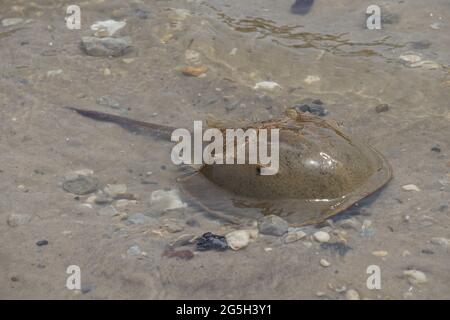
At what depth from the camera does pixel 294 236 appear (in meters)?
3.34

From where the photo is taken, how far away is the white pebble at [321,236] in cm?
332

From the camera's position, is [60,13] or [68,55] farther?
[60,13]

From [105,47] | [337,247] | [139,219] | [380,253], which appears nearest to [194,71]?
[105,47]

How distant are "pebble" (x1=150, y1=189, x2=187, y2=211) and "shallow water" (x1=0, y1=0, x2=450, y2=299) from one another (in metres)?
0.05

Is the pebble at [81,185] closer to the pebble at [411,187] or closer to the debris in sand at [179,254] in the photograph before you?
the debris in sand at [179,254]

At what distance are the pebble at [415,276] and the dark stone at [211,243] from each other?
907 mm

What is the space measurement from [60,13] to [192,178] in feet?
9.26

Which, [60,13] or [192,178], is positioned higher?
[60,13]

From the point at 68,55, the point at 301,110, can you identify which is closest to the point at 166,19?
the point at 68,55

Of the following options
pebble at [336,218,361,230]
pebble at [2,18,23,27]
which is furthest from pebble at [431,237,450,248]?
pebble at [2,18,23,27]

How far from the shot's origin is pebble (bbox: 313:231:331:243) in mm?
3320

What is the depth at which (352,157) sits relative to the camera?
12.0ft

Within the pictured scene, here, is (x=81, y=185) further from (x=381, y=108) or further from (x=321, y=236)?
(x=381, y=108)
